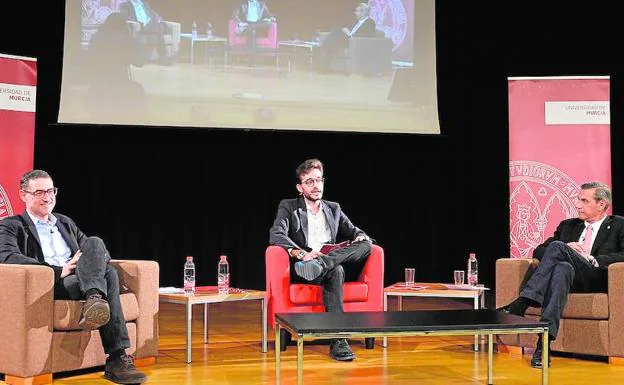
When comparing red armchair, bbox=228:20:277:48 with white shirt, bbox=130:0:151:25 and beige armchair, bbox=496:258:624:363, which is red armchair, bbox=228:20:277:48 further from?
beige armchair, bbox=496:258:624:363

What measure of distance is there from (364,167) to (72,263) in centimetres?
402

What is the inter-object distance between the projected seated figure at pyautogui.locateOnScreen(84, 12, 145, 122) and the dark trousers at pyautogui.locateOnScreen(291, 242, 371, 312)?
223 cm

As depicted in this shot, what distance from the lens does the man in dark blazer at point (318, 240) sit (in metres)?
4.77

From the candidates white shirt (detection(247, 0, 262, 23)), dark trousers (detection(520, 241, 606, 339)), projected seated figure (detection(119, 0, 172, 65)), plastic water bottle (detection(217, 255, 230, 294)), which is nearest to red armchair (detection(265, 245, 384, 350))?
plastic water bottle (detection(217, 255, 230, 294))

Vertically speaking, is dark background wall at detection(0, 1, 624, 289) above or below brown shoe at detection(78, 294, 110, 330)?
above

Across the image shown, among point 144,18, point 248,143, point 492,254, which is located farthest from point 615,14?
point 144,18

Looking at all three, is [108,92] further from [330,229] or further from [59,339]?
[59,339]

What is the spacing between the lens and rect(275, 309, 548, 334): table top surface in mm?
3383

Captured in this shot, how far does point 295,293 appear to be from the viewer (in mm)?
4895

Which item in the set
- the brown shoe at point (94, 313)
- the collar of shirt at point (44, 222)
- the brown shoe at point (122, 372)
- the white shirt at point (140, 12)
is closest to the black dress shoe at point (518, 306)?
the brown shoe at point (122, 372)

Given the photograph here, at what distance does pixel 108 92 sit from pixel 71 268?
2.62 m

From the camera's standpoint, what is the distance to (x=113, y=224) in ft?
23.8

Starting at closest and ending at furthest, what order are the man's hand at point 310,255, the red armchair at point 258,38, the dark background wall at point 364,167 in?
the man's hand at point 310,255 → the red armchair at point 258,38 → the dark background wall at point 364,167

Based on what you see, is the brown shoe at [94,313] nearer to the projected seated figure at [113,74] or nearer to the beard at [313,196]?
the beard at [313,196]
